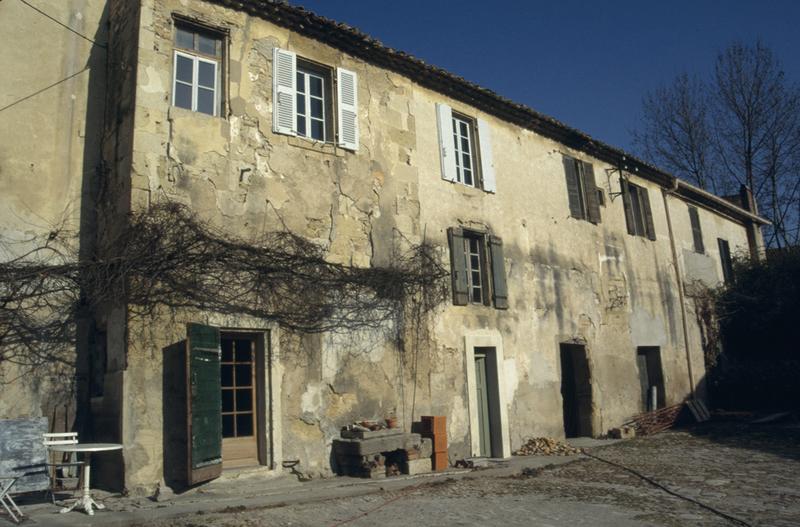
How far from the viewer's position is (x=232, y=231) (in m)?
8.66

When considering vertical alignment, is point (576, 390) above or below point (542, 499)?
above

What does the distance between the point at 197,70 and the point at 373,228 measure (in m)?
3.47

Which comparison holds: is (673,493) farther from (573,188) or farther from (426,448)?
(573,188)

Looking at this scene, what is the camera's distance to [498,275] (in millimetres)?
12125

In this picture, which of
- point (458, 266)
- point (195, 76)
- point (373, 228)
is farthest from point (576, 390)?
point (195, 76)

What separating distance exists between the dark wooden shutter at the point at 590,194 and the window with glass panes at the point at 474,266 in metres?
4.06

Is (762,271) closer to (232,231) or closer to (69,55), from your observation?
(232,231)

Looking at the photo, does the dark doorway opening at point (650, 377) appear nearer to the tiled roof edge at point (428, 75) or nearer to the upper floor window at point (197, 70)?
the tiled roof edge at point (428, 75)

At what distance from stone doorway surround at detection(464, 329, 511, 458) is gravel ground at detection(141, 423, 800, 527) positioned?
4.48 ft

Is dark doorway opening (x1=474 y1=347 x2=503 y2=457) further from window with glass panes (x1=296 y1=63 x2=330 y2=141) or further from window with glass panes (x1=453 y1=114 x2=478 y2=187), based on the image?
window with glass panes (x1=296 y1=63 x2=330 y2=141)

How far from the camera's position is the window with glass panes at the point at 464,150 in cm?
1238

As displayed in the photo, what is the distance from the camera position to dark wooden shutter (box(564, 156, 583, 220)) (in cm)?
1462

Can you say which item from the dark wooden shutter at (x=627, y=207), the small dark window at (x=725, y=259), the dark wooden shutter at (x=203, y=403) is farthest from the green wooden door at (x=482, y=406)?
the small dark window at (x=725, y=259)


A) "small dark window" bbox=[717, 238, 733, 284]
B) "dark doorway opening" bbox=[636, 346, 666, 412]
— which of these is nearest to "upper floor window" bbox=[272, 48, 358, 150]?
"dark doorway opening" bbox=[636, 346, 666, 412]
